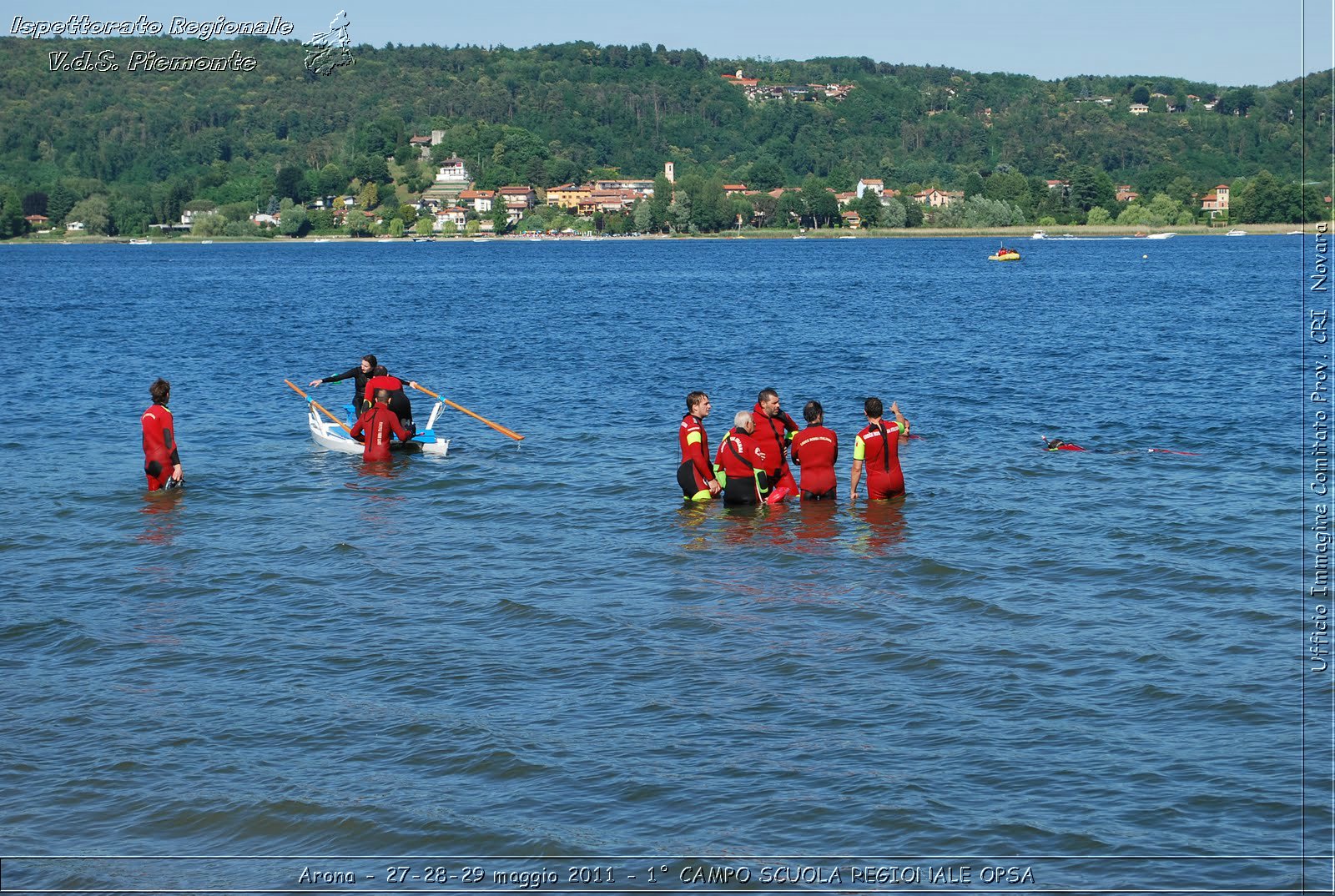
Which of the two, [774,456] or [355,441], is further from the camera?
[355,441]

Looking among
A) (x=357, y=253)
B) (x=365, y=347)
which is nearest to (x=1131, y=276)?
(x=365, y=347)

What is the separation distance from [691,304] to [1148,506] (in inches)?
2334

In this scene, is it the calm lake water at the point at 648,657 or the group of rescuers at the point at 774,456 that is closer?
the calm lake water at the point at 648,657

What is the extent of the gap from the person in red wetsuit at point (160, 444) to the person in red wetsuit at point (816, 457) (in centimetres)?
922

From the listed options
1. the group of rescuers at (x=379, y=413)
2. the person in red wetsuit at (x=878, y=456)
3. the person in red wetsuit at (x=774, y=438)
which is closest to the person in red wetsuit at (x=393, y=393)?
the group of rescuers at (x=379, y=413)

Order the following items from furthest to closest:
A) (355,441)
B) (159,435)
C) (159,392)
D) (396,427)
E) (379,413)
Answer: (355,441)
(396,427)
(379,413)
(159,435)
(159,392)

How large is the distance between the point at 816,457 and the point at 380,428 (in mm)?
8670

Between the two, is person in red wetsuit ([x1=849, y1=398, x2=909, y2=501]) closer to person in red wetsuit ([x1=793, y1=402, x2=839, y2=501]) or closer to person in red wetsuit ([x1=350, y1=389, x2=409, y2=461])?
person in red wetsuit ([x1=793, y1=402, x2=839, y2=501])

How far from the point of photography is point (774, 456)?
1839cm

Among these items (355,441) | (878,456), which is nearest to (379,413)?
(355,441)

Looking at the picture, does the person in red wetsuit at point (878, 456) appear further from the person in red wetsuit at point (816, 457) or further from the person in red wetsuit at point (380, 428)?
the person in red wetsuit at point (380, 428)

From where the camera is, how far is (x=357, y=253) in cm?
19338

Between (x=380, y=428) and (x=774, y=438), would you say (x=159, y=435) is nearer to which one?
(x=380, y=428)

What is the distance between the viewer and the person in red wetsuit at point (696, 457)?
18031 mm
